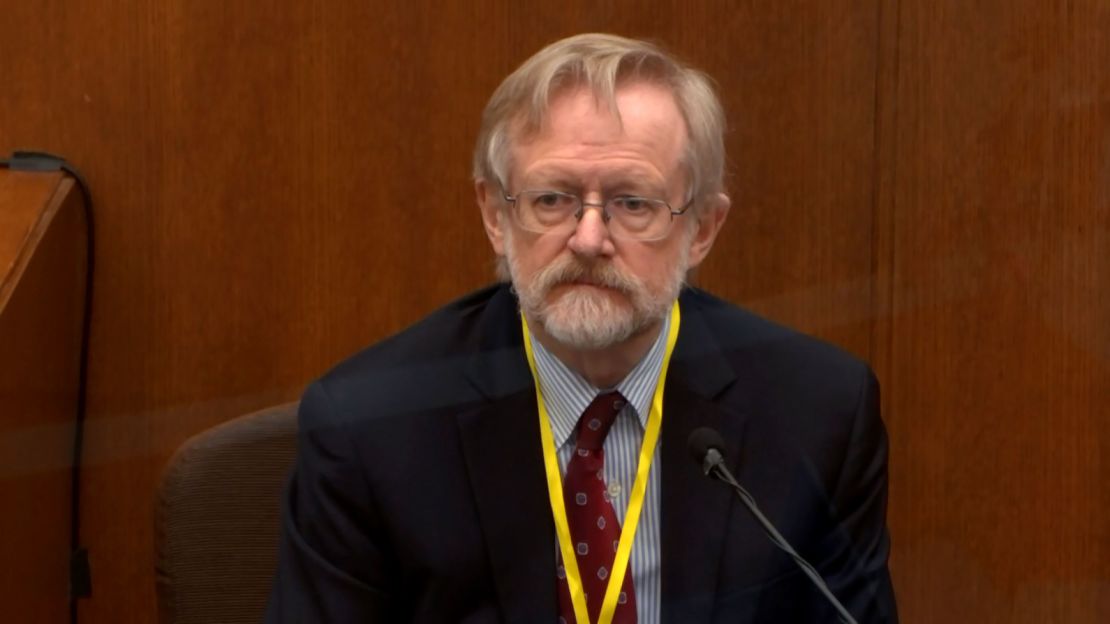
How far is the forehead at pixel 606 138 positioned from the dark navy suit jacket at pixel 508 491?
0.24 meters

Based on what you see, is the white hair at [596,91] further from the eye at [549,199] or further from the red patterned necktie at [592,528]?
the red patterned necktie at [592,528]


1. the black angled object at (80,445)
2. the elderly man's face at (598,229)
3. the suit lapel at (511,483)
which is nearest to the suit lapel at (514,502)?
the suit lapel at (511,483)

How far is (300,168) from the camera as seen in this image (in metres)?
2.59

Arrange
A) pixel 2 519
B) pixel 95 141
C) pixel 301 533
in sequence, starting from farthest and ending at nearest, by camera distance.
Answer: pixel 95 141, pixel 2 519, pixel 301 533

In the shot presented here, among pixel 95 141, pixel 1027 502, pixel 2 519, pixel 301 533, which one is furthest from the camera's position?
pixel 1027 502

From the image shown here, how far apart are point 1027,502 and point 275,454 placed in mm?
1428

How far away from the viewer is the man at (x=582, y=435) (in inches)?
69.1

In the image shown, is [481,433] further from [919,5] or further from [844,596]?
[919,5]

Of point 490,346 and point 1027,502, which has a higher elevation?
point 490,346

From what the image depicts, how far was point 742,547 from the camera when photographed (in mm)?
1795

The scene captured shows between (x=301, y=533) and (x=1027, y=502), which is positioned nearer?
(x=301, y=533)

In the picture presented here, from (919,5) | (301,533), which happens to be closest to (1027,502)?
(919,5)

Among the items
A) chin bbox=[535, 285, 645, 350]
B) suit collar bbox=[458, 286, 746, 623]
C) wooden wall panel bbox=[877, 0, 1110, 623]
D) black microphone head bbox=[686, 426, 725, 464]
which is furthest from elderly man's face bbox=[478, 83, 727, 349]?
wooden wall panel bbox=[877, 0, 1110, 623]

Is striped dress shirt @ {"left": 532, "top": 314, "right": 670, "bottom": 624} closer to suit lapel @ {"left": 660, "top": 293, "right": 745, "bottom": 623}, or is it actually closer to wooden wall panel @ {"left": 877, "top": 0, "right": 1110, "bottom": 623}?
suit lapel @ {"left": 660, "top": 293, "right": 745, "bottom": 623}
